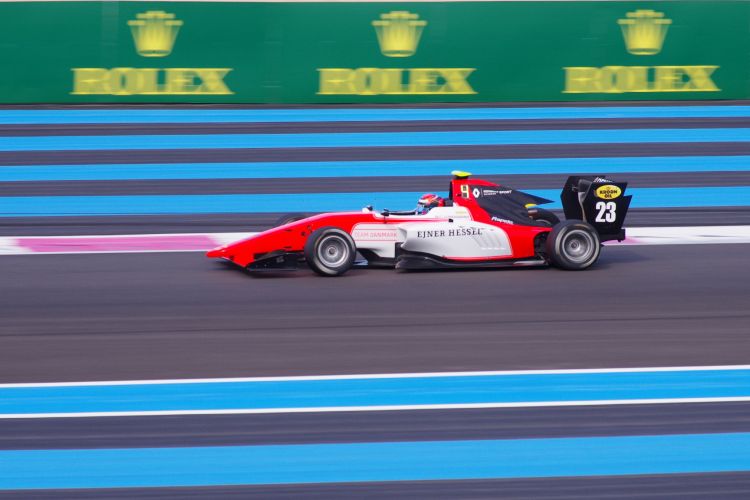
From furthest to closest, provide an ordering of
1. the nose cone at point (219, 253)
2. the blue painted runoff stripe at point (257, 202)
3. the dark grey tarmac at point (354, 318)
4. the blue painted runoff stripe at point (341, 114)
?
1. the blue painted runoff stripe at point (341, 114)
2. the blue painted runoff stripe at point (257, 202)
3. the nose cone at point (219, 253)
4. the dark grey tarmac at point (354, 318)

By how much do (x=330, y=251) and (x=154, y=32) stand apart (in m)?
7.85

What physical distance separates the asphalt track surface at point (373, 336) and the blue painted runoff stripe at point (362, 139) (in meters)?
3.38

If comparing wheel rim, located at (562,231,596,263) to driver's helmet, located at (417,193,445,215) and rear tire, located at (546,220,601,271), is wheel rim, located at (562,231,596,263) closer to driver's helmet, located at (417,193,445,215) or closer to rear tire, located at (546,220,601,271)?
rear tire, located at (546,220,601,271)

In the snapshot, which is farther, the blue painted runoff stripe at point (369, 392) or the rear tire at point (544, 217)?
the rear tire at point (544, 217)

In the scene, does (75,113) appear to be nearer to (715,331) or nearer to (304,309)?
(304,309)

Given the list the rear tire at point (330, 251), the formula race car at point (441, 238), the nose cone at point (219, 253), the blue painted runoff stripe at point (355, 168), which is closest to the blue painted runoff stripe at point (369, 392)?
the rear tire at point (330, 251)

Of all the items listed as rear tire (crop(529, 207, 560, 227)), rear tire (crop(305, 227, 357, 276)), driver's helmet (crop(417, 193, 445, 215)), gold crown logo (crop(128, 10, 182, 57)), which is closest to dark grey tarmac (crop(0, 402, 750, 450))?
rear tire (crop(305, 227, 357, 276))

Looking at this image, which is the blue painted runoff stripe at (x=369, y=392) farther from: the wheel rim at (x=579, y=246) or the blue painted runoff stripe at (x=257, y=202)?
the blue painted runoff stripe at (x=257, y=202)

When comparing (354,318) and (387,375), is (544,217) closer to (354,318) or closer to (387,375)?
(354,318)

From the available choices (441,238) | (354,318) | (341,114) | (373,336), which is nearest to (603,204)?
(441,238)

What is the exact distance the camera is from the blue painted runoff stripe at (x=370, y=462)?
475 centimetres

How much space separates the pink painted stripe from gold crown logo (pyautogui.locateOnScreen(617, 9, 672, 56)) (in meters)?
8.11

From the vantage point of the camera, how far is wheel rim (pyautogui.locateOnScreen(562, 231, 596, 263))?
29.8ft

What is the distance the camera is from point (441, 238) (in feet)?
29.5
